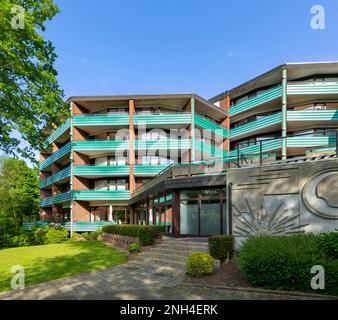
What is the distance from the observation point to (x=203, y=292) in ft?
26.3

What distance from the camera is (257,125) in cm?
2972

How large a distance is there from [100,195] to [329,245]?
2581cm

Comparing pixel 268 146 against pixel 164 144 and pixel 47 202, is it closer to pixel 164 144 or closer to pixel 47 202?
pixel 164 144

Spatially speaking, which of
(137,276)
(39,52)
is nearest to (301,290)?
(137,276)

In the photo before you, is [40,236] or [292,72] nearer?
[40,236]

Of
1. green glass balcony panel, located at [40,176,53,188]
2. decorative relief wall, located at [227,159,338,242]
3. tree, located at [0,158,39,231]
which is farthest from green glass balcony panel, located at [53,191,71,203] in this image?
decorative relief wall, located at [227,159,338,242]

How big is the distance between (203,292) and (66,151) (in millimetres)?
29479

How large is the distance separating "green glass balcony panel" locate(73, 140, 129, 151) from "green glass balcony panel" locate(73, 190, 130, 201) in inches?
199

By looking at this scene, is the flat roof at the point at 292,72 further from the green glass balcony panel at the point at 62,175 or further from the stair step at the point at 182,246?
the green glass balcony panel at the point at 62,175

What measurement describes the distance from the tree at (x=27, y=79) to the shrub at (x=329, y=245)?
54.6 feet

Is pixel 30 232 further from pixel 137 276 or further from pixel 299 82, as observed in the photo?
pixel 299 82

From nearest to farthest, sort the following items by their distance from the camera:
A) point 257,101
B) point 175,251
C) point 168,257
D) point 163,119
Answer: point 168,257 → point 175,251 → point 163,119 → point 257,101

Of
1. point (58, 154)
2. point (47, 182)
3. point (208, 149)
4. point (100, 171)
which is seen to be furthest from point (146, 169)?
point (47, 182)
